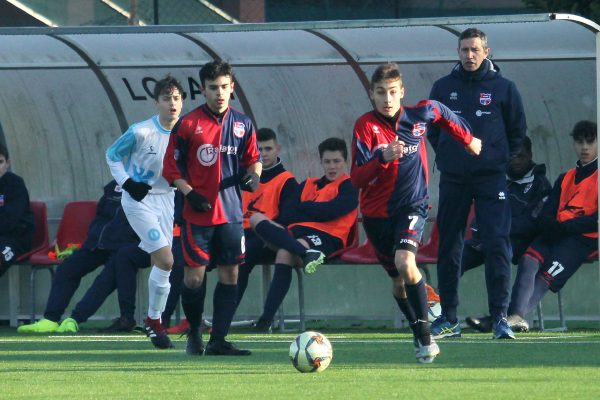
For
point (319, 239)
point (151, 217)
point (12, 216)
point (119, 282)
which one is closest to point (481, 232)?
point (319, 239)

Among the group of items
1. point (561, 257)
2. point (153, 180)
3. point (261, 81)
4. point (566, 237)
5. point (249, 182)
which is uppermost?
point (261, 81)

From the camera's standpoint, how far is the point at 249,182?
29.7 ft

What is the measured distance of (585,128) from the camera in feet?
37.7

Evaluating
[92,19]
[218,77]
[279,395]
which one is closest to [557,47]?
[218,77]

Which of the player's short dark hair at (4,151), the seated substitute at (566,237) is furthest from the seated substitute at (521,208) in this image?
the player's short dark hair at (4,151)

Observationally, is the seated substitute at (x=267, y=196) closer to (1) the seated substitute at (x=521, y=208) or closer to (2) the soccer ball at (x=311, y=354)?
(1) the seated substitute at (x=521, y=208)

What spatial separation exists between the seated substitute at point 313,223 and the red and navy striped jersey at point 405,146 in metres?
3.16

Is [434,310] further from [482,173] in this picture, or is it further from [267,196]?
[267,196]

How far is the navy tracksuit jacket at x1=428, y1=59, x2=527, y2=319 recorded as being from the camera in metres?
10.5

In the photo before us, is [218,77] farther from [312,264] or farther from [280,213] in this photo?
[280,213]

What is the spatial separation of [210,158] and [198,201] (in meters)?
0.35

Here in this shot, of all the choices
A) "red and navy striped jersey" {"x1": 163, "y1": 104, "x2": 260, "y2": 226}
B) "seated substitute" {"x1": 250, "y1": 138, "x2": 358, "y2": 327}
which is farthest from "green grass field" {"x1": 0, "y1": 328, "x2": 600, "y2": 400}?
"seated substitute" {"x1": 250, "y1": 138, "x2": 358, "y2": 327}

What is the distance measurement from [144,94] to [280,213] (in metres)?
2.16

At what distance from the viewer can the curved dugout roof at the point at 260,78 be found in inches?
530
